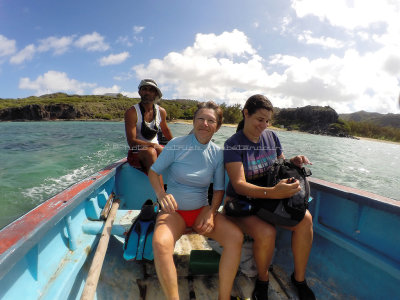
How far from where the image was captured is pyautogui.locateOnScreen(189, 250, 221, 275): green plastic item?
1.77m

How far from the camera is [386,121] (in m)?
112

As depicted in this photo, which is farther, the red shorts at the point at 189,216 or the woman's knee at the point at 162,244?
the red shorts at the point at 189,216

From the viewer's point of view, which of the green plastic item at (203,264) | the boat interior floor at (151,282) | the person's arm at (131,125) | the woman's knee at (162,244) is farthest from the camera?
the person's arm at (131,125)

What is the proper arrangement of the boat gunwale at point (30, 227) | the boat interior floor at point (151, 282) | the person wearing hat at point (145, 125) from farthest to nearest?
the person wearing hat at point (145, 125) → the boat interior floor at point (151, 282) → the boat gunwale at point (30, 227)

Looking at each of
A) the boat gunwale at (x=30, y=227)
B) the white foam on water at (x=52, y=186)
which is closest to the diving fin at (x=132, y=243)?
the boat gunwale at (x=30, y=227)

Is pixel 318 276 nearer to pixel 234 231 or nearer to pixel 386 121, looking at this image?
pixel 234 231

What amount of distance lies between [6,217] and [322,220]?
195 inches

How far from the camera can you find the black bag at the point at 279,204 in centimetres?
150

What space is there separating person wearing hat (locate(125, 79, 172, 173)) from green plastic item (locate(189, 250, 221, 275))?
1277 mm

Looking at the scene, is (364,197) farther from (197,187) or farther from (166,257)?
(166,257)

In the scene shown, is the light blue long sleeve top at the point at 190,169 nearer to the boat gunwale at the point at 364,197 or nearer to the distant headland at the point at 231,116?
the boat gunwale at the point at 364,197

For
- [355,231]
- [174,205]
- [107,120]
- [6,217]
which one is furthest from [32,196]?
[107,120]

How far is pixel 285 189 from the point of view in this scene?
1.49 metres

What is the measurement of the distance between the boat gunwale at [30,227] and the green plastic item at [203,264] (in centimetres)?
101
